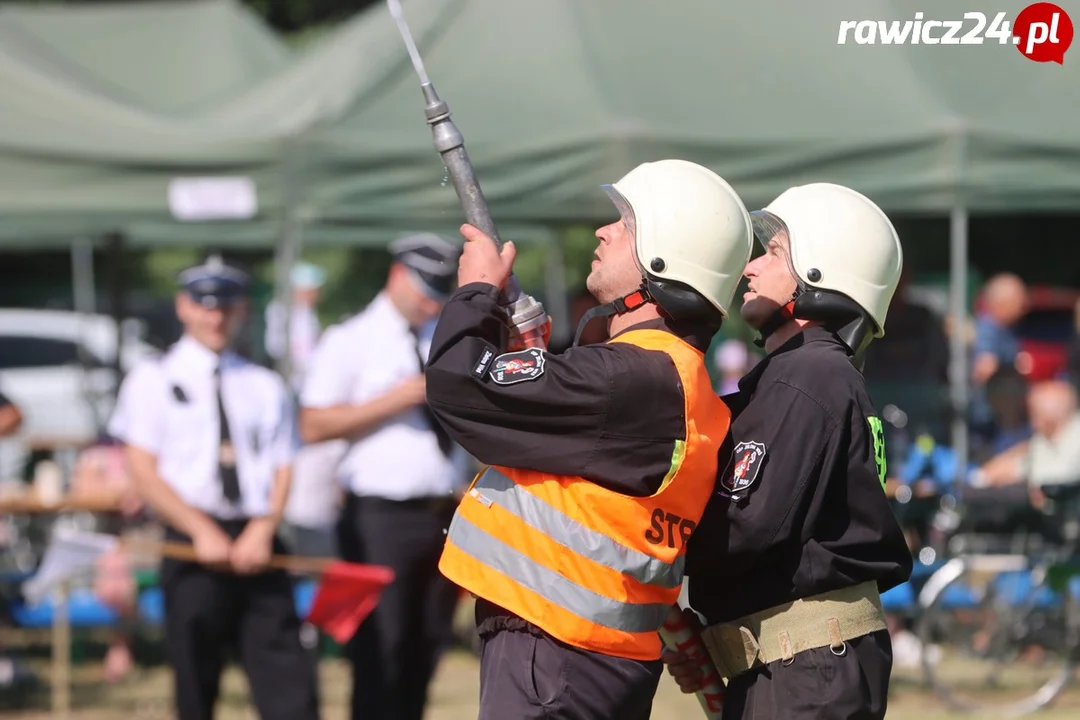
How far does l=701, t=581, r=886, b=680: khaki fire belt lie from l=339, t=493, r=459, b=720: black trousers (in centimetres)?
312

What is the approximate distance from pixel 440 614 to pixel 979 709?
3.32 m

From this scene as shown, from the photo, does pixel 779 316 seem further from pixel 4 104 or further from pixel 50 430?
pixel 50 430

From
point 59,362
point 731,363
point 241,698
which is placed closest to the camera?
point 241,698

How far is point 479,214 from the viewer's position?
3721 millimetres

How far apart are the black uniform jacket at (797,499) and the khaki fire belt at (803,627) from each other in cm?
3

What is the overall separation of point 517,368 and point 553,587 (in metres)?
0.50

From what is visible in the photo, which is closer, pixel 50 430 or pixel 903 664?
pixel 903 664

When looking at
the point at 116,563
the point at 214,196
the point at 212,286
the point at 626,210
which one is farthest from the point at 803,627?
the point at 116,563

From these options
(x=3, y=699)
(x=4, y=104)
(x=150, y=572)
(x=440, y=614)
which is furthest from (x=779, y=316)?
(x=150, y=572)

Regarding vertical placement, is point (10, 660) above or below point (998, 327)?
below

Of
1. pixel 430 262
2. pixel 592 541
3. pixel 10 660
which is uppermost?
pixel 430 262

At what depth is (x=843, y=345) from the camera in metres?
3.96

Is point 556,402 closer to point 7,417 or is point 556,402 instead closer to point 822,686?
point 822,686

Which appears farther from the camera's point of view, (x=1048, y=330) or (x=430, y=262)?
(x=1048, y=330)
